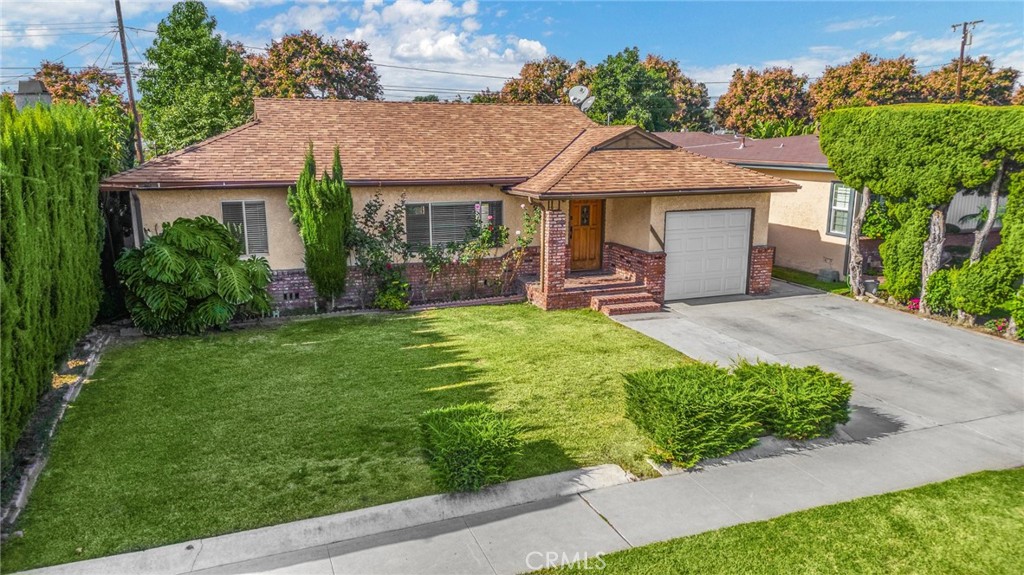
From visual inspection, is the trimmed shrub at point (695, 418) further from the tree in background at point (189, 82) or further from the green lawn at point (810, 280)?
the tree in background at point (189, 82)

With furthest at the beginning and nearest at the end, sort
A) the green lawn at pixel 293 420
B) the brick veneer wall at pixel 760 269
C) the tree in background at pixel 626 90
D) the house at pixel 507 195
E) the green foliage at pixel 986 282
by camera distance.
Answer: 1. the tree in background at pixel 626 90
2. the brick veneer wall at pixel 760 269
3. the house at pixel 507 195
4. the green foliage at pixel 986 282
5. the green lawn at pixel 293 420

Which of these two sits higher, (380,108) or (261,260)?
(380,108)

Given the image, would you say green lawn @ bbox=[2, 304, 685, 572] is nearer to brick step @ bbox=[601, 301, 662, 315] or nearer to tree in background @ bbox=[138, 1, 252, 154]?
brick step @ bbox=[601, 301, 662, 315]

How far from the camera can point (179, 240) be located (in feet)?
38.3

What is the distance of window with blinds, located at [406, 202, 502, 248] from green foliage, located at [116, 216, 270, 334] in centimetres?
388

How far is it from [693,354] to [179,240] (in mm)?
9603

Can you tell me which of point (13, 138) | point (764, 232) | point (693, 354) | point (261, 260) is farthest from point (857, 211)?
point (13, 138)

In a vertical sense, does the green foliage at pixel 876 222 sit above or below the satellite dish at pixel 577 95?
below

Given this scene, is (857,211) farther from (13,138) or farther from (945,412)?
(13,138)

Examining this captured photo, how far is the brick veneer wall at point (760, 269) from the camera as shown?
1545 centimetres

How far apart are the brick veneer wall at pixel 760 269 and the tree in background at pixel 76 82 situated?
2929 centimetres

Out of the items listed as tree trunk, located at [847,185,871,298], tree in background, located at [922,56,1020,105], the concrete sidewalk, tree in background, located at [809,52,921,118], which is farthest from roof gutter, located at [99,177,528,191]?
tree in background, located at [922,56,1020,105]

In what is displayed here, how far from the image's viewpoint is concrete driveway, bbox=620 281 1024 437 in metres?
8.96

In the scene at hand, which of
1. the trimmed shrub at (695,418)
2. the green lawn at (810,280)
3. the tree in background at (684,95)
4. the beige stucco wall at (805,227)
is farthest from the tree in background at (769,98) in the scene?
the trimmed shrub at (695,418)
